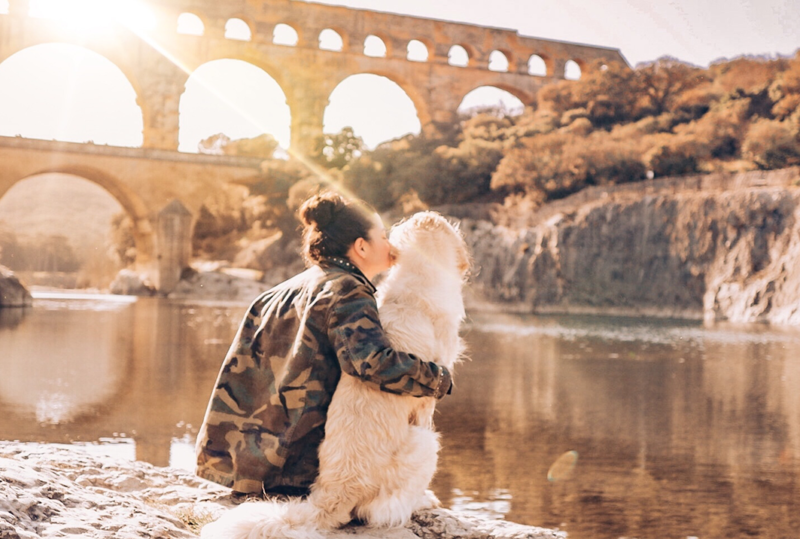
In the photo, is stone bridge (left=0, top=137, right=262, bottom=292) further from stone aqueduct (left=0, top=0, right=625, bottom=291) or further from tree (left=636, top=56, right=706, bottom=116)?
tree (left=636, top=56, right=706, bottom=116)

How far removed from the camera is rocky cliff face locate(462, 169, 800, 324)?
23625 millimetres

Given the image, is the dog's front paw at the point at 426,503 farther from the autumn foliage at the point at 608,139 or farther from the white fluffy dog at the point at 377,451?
the autumn foliage at the point at 608,139

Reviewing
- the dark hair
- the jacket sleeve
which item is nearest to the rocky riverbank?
the jacket sleeve

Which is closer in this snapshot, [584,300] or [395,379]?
[395,379]

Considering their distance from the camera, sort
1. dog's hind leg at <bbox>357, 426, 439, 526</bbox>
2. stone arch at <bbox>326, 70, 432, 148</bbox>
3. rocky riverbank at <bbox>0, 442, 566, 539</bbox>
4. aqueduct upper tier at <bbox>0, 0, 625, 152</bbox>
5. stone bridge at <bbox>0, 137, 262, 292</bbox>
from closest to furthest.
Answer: rocky riverbank at <bbox>0, 442, 566, 539</bbox>
dog's hind leg at <bbox>357, 426, 439, 526</bbox>
stone bridge at <bbox>0, 137, 262, 292</bbox>
aqueduct upper tier at <bbox>0, 0, 625, 152</bbox>
stone arch at <bbox>326, 70, 432, 148</bbox>

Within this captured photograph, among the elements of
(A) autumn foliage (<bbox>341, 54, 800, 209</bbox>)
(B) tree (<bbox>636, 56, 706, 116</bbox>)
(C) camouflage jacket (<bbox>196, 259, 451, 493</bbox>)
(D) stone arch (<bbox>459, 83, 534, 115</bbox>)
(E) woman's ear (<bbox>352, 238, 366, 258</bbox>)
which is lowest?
(C) camouflage jacket (<bbox>196, 259, 451, 493</bbox>)

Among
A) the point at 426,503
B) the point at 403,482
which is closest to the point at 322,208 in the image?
the point at 403,482

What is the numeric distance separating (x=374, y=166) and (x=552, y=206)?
Result: 27.6 ft

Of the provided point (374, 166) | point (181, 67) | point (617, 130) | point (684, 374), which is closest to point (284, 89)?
point (181, 67)

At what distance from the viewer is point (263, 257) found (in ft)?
113

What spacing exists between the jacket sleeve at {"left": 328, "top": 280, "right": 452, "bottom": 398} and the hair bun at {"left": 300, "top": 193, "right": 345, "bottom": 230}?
0.36m

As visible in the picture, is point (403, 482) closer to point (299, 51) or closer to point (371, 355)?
point (371, 355)

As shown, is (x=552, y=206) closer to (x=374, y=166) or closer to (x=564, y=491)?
(x=374, y=166)

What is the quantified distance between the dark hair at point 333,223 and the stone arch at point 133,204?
35.2 meters
